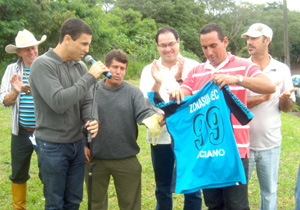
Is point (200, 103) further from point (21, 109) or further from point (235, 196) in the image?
point (21, 109)

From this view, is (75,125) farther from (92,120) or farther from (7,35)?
(7,35)

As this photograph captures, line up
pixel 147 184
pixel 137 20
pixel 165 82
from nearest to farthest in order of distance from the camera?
pixel 165 82
pixel 147 184
pixel 137 20

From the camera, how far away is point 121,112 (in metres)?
3.28

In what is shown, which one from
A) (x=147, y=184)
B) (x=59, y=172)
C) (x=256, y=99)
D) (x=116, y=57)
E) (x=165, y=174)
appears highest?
(x=116, y=57)

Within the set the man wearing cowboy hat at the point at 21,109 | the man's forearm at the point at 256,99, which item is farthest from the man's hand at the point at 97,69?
the man's forearm at the point at 256,99

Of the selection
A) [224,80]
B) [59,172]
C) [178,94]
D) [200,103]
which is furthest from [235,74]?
[59,172]

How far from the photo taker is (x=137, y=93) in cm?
337

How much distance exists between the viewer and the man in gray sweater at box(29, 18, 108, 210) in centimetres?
267

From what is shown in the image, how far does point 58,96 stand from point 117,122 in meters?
0.83

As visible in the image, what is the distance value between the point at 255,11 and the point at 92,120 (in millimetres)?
62872

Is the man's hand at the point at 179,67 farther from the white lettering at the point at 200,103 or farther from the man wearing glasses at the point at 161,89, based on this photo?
the white lettering at the point at 200,103

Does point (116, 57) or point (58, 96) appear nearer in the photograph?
point (58, 96)

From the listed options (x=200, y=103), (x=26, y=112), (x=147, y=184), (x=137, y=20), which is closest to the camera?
(x=200, y=103)

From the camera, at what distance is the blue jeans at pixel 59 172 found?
2.81 meters
